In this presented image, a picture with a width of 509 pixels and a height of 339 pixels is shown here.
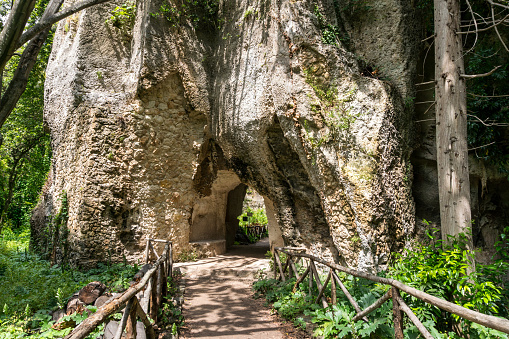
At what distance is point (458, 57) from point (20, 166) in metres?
16.2

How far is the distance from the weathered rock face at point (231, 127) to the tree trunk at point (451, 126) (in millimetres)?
1404

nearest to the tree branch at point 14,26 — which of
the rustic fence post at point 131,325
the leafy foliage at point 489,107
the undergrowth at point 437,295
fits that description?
the rustic fence post at point 131,325

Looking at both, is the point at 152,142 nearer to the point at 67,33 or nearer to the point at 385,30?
the point at 67,33

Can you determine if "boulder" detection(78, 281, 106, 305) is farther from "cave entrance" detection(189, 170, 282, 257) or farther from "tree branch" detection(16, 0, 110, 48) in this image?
"cave entrance" detection(189, 170, 282, 257)

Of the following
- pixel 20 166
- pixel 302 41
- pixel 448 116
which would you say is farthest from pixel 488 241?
pixel 20 166

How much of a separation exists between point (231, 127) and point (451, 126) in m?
5.00

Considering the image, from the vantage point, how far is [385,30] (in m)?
7.22

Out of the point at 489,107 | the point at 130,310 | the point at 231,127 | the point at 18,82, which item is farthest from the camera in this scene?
the point at 231,127

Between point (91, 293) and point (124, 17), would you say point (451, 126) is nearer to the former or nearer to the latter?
point (91, 293)

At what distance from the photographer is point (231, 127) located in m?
8.04

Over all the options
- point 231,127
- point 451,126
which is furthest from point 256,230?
point 451,126

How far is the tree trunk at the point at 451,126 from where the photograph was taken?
14.9 ft

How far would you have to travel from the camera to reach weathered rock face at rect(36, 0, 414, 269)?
6242 mm

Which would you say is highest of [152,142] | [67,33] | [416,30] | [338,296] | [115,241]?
[67,33]
